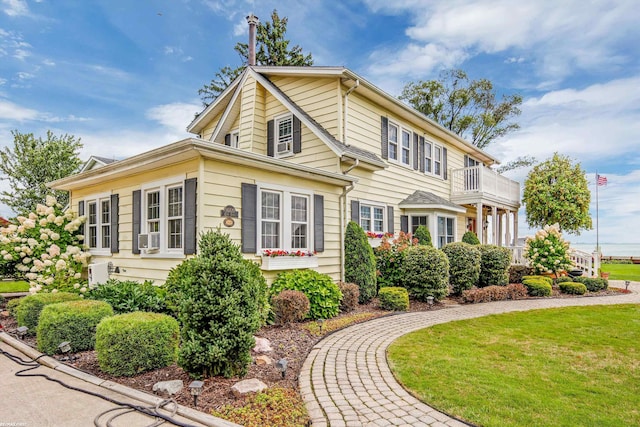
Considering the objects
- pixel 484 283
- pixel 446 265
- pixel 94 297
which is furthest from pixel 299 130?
pixel 484 283

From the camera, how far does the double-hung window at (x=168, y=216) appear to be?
7.55 metres

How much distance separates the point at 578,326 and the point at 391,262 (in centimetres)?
471

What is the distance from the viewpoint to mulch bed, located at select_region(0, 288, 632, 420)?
386 centimetres

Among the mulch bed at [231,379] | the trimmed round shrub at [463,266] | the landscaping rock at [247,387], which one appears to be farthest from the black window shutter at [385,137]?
the landscaping rock at [247,387]

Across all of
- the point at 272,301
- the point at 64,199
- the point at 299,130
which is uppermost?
the point at 299,130

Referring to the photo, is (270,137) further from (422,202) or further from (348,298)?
(348,298)

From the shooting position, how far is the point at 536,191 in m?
20.8

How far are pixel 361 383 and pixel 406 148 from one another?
10.8 meters

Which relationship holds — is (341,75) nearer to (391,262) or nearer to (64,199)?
(391,262)

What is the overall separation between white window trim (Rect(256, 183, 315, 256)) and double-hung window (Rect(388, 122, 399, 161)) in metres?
5.03

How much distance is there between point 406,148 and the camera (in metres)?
13.8

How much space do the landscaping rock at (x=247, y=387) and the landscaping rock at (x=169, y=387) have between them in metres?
0.64

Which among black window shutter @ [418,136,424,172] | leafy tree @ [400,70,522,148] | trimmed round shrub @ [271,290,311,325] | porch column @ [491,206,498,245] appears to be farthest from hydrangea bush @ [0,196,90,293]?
leafy tree @ [400,70,522,148]

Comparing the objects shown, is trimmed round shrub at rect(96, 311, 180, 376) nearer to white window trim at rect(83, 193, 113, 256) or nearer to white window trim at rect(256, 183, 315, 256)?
white window trim at rect(256, 183, 315, 256)
